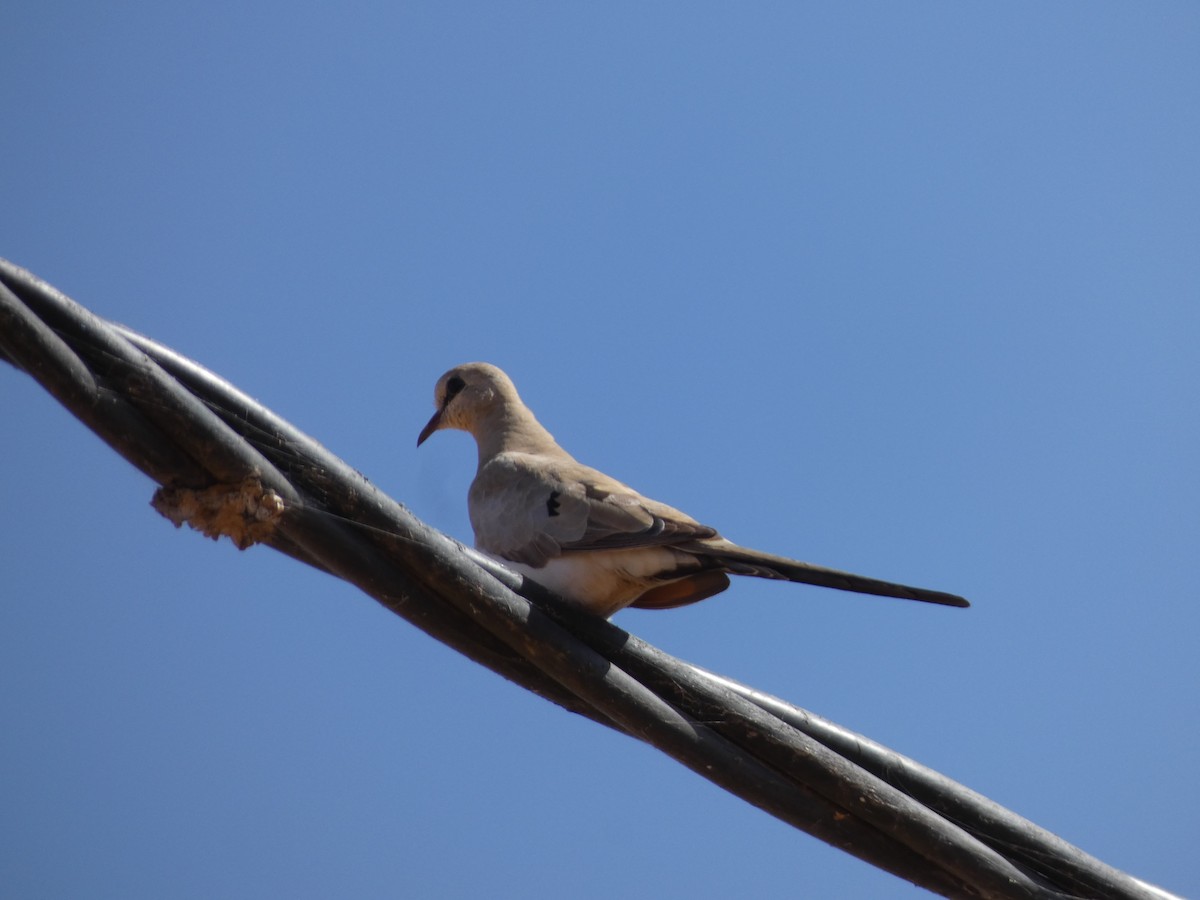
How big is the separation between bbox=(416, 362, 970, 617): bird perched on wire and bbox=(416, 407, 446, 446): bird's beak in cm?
203

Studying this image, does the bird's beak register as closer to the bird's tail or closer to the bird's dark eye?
the bird's dark eye

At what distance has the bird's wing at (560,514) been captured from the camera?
3790 mm

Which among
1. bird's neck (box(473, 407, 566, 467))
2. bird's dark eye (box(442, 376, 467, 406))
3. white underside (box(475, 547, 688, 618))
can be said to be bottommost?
white underside (box(475, 547, 688, 618))

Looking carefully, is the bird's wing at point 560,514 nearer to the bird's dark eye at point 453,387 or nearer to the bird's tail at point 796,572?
the bird's tail at point 796,572

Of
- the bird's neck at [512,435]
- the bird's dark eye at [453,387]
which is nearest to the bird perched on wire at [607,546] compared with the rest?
the bird's neck at [512,435]

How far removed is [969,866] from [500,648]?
1.21m

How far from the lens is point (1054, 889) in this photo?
10.1 feet

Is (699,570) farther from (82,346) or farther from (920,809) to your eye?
(82,346)

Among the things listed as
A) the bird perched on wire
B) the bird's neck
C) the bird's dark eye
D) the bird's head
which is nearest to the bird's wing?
the bird perched on wire

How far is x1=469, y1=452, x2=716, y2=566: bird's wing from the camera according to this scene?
3790 mm

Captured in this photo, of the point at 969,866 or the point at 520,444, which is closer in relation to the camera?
the point at 969,866

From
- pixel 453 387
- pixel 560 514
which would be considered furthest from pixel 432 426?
pixel 560 514

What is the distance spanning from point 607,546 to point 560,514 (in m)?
0.36

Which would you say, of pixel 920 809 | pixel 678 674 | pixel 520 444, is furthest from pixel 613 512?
pixel 520 444
